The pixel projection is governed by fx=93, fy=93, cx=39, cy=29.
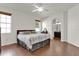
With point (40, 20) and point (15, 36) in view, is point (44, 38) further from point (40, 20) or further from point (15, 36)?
point (15, 36)

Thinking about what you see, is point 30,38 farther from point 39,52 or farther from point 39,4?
point 39,4

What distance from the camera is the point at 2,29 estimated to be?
2838 millimetres

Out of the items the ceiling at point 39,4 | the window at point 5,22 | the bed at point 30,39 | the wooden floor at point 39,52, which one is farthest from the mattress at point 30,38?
the ceiling at point 39,4

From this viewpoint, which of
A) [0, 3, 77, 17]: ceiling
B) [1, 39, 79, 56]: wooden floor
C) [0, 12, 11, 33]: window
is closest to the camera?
[0, 3, 77, 17]: ceiling

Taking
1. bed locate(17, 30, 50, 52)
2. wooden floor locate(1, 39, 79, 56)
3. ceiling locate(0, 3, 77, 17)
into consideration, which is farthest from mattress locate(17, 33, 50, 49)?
ceiling locate(0, 3, 77, 17)

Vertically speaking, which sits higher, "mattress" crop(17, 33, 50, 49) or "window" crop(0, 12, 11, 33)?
"window" crop(0, 12, 11, 33)

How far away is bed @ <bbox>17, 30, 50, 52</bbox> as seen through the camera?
10.9 ft

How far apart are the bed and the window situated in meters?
0.45

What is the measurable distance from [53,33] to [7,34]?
2.44 m

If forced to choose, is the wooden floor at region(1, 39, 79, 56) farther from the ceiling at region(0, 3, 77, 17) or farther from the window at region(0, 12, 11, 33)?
the ceiling at region(0, 3, 77, 17)

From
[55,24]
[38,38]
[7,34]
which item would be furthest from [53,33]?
[7,34]

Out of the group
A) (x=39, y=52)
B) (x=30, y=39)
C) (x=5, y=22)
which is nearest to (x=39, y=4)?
(x=5, y=22)

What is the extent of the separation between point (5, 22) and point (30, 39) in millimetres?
1010

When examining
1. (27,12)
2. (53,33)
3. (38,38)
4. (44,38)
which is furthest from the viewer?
(53,33)
